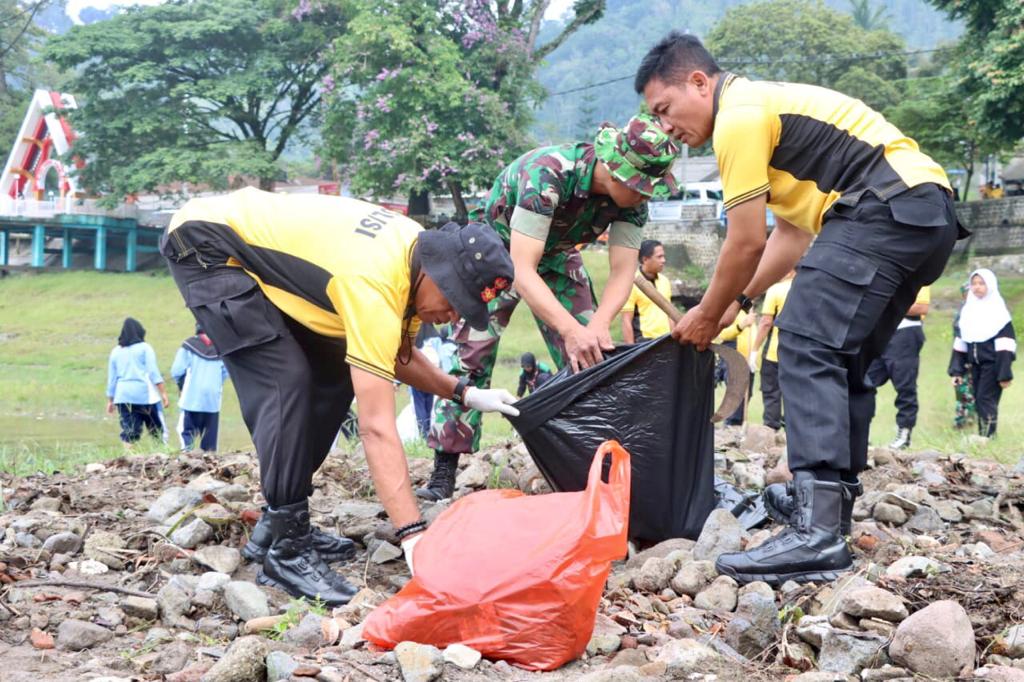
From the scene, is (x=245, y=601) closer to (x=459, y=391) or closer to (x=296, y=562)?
(x=296, y=562)

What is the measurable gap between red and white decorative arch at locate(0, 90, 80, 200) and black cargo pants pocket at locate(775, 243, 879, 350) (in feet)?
112

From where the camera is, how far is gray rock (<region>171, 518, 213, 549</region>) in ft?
12.4

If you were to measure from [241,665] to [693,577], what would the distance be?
54.3 inches

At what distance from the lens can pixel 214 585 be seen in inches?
129

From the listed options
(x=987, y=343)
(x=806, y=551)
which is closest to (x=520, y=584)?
(x=806, y=551)

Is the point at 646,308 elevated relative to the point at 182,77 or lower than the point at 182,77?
lower

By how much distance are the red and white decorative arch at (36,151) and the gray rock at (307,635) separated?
1339 inches

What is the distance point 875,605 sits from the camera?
2.64 metres

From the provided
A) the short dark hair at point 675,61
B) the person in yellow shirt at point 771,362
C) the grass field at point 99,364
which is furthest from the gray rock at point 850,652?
the person in yellow shirt at point 771,362

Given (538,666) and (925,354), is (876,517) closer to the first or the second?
(538,666)

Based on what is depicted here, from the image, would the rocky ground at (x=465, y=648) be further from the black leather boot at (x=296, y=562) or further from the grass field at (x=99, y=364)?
the grass field at (x=99, y=364)

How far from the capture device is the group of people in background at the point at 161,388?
26.5ft

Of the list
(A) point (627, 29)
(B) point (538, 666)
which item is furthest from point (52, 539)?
(A) point (627, 29)

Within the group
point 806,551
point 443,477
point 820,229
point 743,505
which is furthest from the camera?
point 443,477
